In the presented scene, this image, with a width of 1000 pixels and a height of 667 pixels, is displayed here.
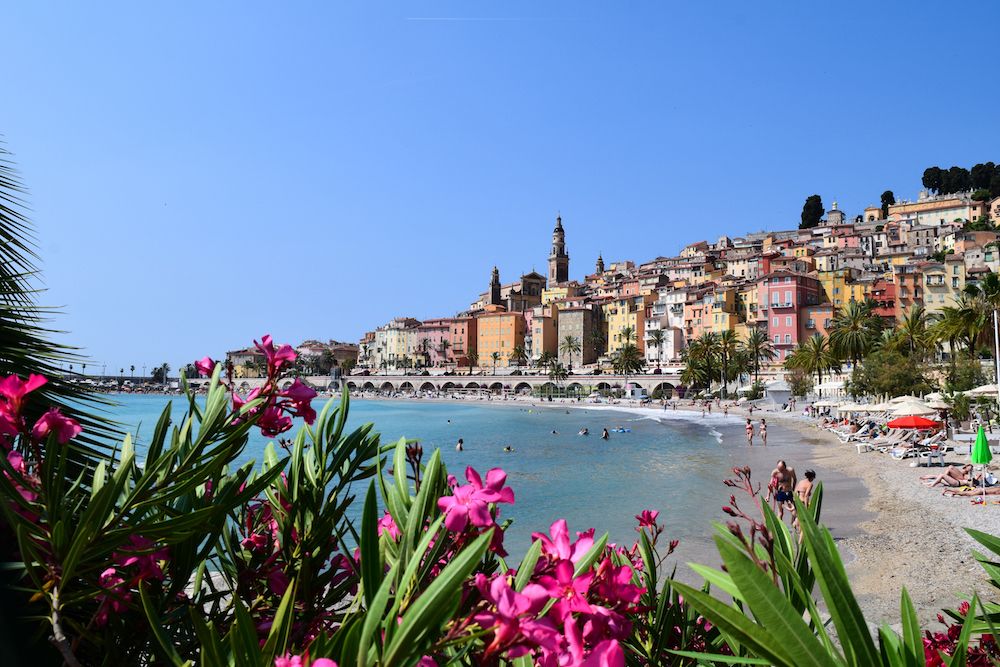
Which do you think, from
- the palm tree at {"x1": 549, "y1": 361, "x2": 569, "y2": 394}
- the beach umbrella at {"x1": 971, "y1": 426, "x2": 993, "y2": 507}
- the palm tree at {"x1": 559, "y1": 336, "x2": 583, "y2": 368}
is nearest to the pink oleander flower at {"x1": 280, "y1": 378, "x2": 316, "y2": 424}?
the beach umbrella at {"x1": 971, "y1": 426, "x2": 993, "y2": 507}

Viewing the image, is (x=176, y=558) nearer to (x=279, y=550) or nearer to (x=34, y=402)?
(x=279, y=550)

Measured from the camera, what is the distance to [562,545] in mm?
1224

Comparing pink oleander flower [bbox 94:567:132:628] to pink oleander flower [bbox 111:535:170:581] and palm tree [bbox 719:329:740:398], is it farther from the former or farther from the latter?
palm tree [bbox 719:329:740:398]

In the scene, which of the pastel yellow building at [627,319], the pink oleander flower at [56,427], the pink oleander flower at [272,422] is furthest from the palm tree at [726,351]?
the pink oleander flower at [56,427]

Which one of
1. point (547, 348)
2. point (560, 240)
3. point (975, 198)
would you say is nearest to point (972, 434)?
point (547, 348)

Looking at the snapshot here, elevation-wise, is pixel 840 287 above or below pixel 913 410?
above

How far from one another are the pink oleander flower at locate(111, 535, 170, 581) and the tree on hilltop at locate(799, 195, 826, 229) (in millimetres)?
120694

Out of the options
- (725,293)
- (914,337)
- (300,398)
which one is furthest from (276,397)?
(725,293)

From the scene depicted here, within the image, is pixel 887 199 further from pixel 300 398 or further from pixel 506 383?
pixel 300 398

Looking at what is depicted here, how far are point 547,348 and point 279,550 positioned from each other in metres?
96.1

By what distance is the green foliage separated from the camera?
1315 inches

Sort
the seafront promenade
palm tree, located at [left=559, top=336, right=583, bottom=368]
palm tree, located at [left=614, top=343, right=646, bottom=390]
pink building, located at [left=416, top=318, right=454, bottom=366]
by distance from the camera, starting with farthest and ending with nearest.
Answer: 1. pink building, located at [left=416, top=318, right=454, bottom=366]
2. palm tree, located at [left=559, top=336, right=583, bottom=368]
3. palm tree, located at [left=614, top=343, right=646, bottom=390]
4. the seafront promenade

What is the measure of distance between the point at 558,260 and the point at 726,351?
6100cm

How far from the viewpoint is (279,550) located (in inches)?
80.3
